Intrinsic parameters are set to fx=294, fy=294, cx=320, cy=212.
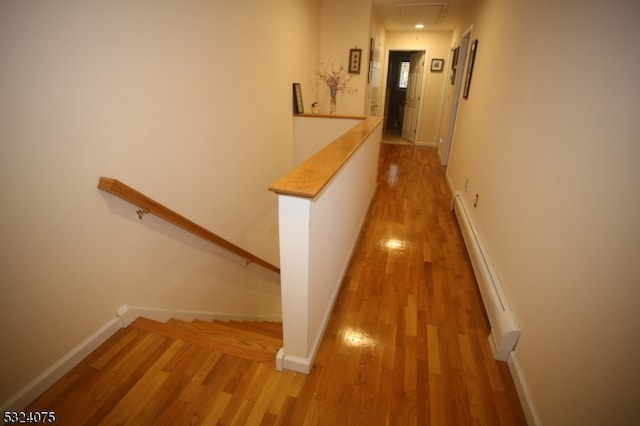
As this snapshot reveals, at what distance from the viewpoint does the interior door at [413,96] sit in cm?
673

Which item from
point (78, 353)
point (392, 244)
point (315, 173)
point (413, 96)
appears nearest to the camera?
point (315, 173)

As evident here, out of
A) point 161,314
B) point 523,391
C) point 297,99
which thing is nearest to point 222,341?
point 161,314

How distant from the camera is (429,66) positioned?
6.52 m

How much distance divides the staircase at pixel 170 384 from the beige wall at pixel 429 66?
6529 mm

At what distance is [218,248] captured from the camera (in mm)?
2455

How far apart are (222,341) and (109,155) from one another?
1.12m

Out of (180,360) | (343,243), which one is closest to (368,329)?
(343,243)

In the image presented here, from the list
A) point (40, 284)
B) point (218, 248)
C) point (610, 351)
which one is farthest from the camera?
point (218, 248)

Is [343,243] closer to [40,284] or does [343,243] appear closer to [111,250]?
[111,250]

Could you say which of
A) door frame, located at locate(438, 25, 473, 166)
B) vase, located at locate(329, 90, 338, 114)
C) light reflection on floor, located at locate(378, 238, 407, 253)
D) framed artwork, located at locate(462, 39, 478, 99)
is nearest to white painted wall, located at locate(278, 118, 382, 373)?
light reflection on floor, located at locate(378, 238, 407, 253)

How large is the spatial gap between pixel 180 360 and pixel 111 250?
67 cm

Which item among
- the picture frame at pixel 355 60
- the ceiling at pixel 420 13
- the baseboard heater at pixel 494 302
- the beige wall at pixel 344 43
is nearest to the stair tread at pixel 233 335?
the baseboard heater at pixel 494 302

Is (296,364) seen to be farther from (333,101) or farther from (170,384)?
(333,101)

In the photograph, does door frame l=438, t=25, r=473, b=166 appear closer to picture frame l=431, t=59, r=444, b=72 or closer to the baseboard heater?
picture frame l=431, t=59, r=444, b=72
